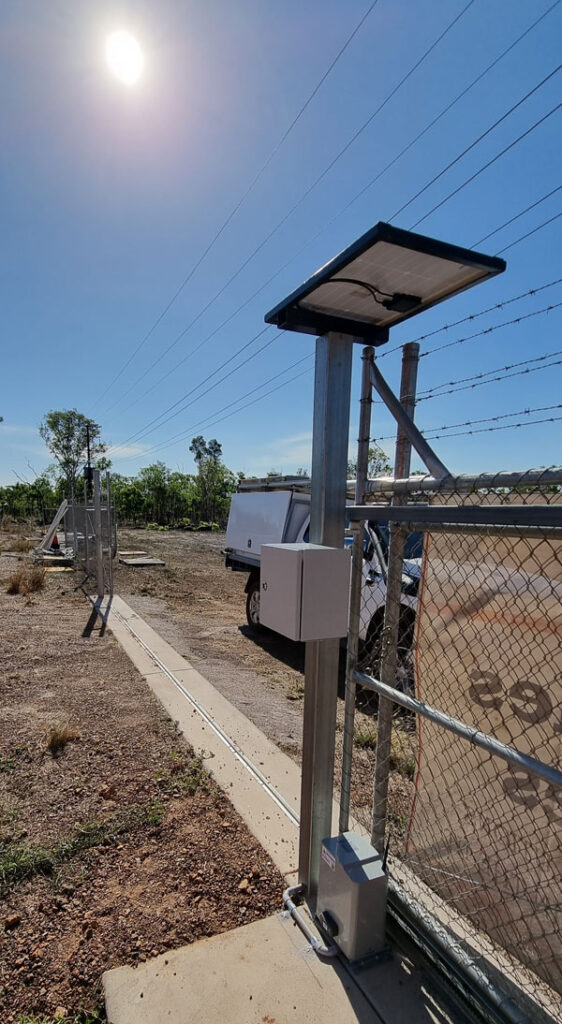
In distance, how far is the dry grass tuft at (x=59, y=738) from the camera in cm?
322

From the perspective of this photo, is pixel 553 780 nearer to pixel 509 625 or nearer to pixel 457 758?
pixel 509 625

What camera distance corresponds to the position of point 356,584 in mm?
1935

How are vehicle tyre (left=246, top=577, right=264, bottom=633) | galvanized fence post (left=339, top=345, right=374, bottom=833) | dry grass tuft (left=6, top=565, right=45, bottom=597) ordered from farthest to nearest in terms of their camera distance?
1. dry grass tuft (left=6, top=565, right=45, bottom=597)
2. vehicle tyre (left=246, top=577, right=264, bottom=633)
3. galvanized fence post (left=339, top=345, right=374, bottom=833)

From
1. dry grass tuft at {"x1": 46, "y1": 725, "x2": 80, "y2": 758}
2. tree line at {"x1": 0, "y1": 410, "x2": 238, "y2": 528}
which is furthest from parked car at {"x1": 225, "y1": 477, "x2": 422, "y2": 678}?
tree line at {"x1": 0, "y1": 410, "x2": 238, "y2": 528}

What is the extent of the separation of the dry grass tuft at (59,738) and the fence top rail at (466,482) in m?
2.81

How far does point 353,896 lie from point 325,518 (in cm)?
132

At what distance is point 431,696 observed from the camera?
1785 millimetres

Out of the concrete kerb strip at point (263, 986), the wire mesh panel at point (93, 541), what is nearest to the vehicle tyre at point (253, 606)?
the wire mesh panel at point (93, 541)

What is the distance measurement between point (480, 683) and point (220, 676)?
12.2 ft

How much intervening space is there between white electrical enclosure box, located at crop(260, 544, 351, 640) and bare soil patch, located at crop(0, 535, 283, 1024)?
1.28 m

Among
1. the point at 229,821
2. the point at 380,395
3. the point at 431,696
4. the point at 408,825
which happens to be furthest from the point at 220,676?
the point at 380,395

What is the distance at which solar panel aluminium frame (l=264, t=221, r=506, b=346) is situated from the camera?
137 cm

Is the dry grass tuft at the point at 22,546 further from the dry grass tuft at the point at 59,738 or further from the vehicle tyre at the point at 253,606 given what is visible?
the dry grass tuft at the point at 59,738

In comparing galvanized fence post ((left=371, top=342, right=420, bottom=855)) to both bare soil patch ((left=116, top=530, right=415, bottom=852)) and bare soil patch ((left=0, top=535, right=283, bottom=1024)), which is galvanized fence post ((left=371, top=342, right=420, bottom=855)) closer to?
bare soil patch ((left=116, top=530, right=415, bottom=852))
